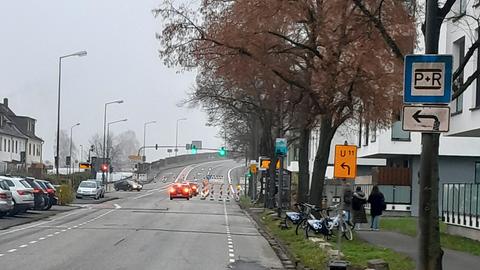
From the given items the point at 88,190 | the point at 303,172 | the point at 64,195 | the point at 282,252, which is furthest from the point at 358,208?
the point at 88,190

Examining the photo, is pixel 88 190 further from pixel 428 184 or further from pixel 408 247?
pixel 428 184

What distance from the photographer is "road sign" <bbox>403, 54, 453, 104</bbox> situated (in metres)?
9.85

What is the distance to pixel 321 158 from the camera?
27.4m

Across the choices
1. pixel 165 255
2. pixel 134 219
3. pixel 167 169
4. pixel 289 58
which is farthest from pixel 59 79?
pixel 167 169

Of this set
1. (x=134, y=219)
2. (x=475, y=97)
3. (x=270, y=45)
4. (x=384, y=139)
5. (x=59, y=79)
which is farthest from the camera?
(x=59, y=79)

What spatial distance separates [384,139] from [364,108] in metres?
21.1

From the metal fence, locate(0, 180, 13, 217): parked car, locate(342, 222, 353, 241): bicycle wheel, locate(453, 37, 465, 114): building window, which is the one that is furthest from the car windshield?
locate(342, 222, 353, 241): bicycle wheel

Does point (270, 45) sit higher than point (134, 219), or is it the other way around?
point (270, 45)

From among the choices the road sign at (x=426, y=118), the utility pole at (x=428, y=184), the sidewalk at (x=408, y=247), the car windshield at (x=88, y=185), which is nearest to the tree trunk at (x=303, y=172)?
the sidewalk at (x=408, y=247)

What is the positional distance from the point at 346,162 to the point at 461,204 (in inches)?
469

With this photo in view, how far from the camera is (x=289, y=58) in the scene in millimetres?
25859

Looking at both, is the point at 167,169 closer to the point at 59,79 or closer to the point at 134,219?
the point at 59,79

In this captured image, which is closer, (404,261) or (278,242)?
(404,261)

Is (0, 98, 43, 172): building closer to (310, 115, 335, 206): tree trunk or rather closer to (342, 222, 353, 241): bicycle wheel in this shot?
(310, 115, 335, 206): tree trunk
